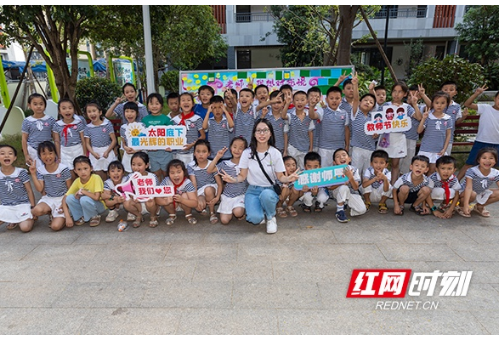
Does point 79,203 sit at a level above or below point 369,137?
below

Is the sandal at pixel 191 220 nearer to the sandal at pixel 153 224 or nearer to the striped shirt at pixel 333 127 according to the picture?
the sandal at pixel 153 224

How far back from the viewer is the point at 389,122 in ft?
15.4

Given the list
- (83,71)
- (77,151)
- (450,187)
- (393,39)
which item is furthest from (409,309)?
(83,71)

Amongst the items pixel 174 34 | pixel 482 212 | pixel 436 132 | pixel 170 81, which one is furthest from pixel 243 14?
pixel 482 212

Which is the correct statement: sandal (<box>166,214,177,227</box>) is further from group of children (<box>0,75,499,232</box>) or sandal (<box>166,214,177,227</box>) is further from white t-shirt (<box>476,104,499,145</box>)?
white t-shirt (<box>476,104,499,145</box>)

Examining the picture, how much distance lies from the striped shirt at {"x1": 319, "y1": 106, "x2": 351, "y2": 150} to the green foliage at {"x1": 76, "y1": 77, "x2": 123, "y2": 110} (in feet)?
31.6

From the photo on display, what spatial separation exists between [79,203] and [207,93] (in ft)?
7.22

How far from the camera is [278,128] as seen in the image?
4.81 meters

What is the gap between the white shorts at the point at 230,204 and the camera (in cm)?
432

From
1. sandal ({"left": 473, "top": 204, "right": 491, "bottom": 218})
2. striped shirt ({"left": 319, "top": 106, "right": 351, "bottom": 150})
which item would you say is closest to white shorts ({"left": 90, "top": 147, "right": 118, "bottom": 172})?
striped shirt ({"left": 319, "top": 106, "right": 351, "bottom": 150})

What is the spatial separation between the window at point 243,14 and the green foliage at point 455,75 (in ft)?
57.8

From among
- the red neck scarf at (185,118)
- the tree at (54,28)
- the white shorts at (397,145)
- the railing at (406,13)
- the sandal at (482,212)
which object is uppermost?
the railing at (406,13)

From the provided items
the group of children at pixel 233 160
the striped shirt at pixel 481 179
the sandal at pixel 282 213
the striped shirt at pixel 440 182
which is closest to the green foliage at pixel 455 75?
the group of children at pixel 233 160
